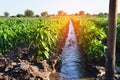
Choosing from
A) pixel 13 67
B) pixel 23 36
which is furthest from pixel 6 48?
pixel 13 67

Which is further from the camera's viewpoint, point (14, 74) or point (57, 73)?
point (57, 73)

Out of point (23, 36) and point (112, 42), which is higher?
point (112, 42)

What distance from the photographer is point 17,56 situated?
12180 mm

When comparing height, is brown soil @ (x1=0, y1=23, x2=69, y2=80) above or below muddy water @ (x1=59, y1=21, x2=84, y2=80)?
above

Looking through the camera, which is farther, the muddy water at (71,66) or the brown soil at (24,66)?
the muddy water at (71,66)

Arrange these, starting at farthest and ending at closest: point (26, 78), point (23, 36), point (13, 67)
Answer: point (23, 36) → point (13, 67) → point (26, 78)

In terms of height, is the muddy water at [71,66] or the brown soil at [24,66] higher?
the brown soil at [24,66]

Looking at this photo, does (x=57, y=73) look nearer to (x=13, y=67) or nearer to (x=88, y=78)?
(x=88, y=78)

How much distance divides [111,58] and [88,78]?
13.4 ft

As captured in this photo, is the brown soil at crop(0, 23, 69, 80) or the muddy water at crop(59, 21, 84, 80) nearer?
the brown soil at crop(0, 23, 69, 80)

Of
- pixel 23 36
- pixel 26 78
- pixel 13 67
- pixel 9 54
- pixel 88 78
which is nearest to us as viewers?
pixel 26 78

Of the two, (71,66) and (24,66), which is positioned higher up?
(24,66)

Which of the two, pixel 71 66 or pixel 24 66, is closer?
pixel 24 66

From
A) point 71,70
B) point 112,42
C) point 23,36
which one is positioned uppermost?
point 112,42
